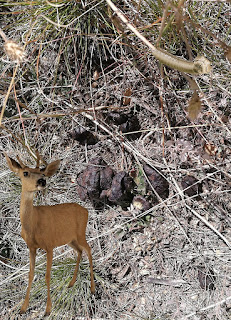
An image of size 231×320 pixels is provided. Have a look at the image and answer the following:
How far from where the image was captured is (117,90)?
7.50 ft

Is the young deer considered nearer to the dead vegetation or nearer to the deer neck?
the deer neck

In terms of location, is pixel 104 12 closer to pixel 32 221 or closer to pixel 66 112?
pixel 66 112

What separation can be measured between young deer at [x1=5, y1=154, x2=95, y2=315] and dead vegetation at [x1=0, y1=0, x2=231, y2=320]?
0.38m

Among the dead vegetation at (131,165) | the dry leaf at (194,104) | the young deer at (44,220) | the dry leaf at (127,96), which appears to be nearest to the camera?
the dry leaf at (194,104)

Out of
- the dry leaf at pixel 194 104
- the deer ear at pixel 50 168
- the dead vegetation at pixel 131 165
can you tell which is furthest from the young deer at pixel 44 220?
the dry leaf at pixel 194 104

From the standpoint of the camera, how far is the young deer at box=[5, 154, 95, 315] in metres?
1.54

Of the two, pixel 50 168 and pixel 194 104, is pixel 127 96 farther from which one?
pixel 194 104

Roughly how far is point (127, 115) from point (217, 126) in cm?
47

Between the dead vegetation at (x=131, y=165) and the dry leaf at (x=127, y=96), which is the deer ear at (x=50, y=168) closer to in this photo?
the dead vegetation at (x=131, y=165)

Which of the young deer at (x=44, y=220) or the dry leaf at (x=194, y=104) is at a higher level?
the dry leaf at (x=194, y=104)

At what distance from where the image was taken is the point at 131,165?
2.22m

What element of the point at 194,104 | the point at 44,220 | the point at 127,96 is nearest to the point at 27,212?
the point at 44,220

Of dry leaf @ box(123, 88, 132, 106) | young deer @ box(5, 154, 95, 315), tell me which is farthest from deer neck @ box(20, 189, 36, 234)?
dry leaf @ box(123, 88, 132, 106)

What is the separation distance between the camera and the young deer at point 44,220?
1545 mm
